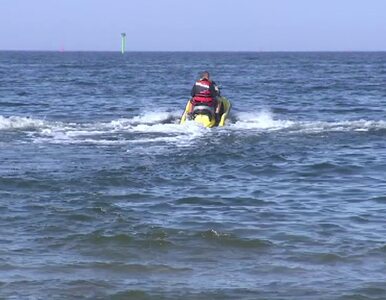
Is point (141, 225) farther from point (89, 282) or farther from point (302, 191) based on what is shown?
point (302, 191)

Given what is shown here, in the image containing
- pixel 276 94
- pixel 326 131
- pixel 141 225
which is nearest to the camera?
pixel 141 225

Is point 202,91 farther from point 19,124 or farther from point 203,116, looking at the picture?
point 19,124

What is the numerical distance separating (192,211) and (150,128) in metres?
10.4

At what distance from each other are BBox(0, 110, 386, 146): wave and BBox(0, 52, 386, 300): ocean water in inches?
2.0

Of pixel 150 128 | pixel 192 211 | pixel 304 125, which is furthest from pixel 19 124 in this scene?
pixel 192 211

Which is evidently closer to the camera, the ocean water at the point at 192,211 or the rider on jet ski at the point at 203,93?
the ocean water at the point at 192,211

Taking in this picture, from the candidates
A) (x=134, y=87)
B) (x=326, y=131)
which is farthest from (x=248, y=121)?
(x=134, y=87)

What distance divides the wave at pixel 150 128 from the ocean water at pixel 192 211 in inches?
2.0

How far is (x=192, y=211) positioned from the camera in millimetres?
10836

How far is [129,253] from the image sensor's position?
8.82m

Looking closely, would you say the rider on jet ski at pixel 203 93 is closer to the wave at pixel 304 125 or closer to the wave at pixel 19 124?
the wave at pixel 304 125

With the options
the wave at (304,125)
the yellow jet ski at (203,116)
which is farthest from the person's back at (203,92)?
the wave at (304,125)

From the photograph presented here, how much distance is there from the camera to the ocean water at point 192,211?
7793 mm

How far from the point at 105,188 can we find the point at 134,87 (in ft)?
100
